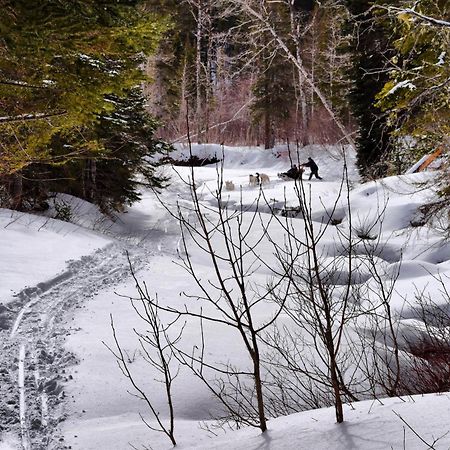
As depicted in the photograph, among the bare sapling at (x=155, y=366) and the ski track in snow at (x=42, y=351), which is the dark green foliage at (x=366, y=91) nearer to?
the ski track in snow at (x=42, y=351)

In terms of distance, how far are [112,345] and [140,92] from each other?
422 inches

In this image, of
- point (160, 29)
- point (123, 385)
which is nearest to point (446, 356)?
point (123, 385)

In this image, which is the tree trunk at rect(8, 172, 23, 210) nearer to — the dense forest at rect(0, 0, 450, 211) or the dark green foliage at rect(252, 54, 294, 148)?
the dense forest at rect(0, 0, 450, 211)

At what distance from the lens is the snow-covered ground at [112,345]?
2799 millimetres

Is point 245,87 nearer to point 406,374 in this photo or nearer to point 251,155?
point 251,155

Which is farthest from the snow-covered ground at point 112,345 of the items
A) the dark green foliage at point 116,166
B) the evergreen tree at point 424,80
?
the dark green foliage at point 116,166

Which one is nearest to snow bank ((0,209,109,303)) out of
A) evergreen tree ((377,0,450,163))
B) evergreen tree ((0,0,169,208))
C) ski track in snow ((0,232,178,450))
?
ski track in snow ((0,232,178,450))

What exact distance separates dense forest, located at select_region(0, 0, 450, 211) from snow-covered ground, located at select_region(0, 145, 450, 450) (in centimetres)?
153

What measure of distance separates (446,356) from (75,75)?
181 inches

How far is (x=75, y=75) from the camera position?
168 inches

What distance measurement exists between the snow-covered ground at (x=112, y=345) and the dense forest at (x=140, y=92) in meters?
1.53

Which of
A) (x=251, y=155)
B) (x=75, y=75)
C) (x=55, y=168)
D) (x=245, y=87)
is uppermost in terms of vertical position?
(x=245, y=87)

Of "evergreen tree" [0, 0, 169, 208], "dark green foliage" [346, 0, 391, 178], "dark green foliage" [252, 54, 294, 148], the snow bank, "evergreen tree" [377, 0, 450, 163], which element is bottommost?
the snow bank

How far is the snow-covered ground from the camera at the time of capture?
280 centimetres
